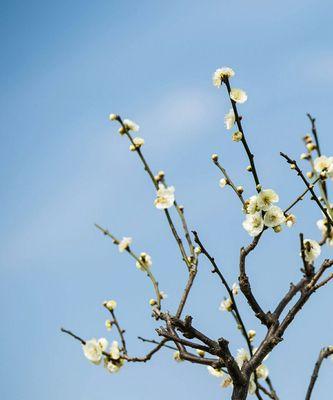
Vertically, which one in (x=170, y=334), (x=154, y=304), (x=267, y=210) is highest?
(x=267, y=210)

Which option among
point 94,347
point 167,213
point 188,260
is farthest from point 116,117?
point 94,347

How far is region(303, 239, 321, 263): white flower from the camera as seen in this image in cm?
339

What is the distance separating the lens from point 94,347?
3266 mm

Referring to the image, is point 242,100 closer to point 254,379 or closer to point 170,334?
point 170,334

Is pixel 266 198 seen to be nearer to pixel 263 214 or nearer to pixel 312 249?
pixel 263 214

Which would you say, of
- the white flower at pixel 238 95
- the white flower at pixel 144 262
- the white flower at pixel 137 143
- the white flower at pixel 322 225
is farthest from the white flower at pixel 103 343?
the white flower at pixel 238 95

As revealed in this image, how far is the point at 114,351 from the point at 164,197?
1.12 m

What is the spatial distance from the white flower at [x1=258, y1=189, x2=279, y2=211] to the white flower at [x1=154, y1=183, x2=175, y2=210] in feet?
2.03

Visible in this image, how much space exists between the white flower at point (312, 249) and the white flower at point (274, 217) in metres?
0.24

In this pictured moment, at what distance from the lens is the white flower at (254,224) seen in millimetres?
3395

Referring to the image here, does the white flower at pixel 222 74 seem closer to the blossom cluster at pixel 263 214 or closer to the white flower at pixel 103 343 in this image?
the blossom cluster at pixel 263 214

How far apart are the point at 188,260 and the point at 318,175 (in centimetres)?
113

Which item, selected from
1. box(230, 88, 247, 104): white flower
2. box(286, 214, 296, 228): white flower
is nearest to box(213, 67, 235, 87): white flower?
box(230, 88, 247, 104): white flower

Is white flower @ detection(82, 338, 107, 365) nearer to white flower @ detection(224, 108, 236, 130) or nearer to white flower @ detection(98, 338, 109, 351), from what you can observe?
white flower @ detection(98, 338, 109, 351)
